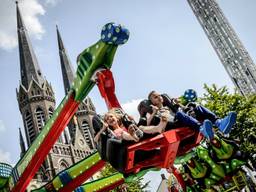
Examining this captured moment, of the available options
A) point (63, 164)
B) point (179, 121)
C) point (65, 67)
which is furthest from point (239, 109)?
point (65, 67)

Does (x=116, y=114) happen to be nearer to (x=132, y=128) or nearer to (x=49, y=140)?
(x=132, y=128)

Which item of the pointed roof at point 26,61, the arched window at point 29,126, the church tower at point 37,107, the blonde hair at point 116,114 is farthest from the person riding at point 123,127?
the pointed roof at point 26,61

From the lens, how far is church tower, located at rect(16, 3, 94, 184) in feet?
151

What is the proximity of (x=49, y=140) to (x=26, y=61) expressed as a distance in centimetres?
4550

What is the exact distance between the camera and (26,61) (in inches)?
1959

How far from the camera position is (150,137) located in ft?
13.6

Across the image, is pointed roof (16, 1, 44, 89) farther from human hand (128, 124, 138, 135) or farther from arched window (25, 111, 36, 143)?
human hand (128, 124, 138, 135)

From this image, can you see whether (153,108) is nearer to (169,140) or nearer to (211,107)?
(169,140)

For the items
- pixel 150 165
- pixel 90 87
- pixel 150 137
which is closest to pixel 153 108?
pixel 150 137

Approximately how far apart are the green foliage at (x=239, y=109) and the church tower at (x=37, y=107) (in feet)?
102

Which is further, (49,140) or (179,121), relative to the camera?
(49,140)

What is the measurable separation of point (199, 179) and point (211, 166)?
798mm

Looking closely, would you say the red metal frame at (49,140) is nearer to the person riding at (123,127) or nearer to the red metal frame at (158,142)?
the red metal frame at (158,142)

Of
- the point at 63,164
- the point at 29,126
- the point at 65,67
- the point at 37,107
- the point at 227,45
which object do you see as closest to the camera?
the point at 227,45
